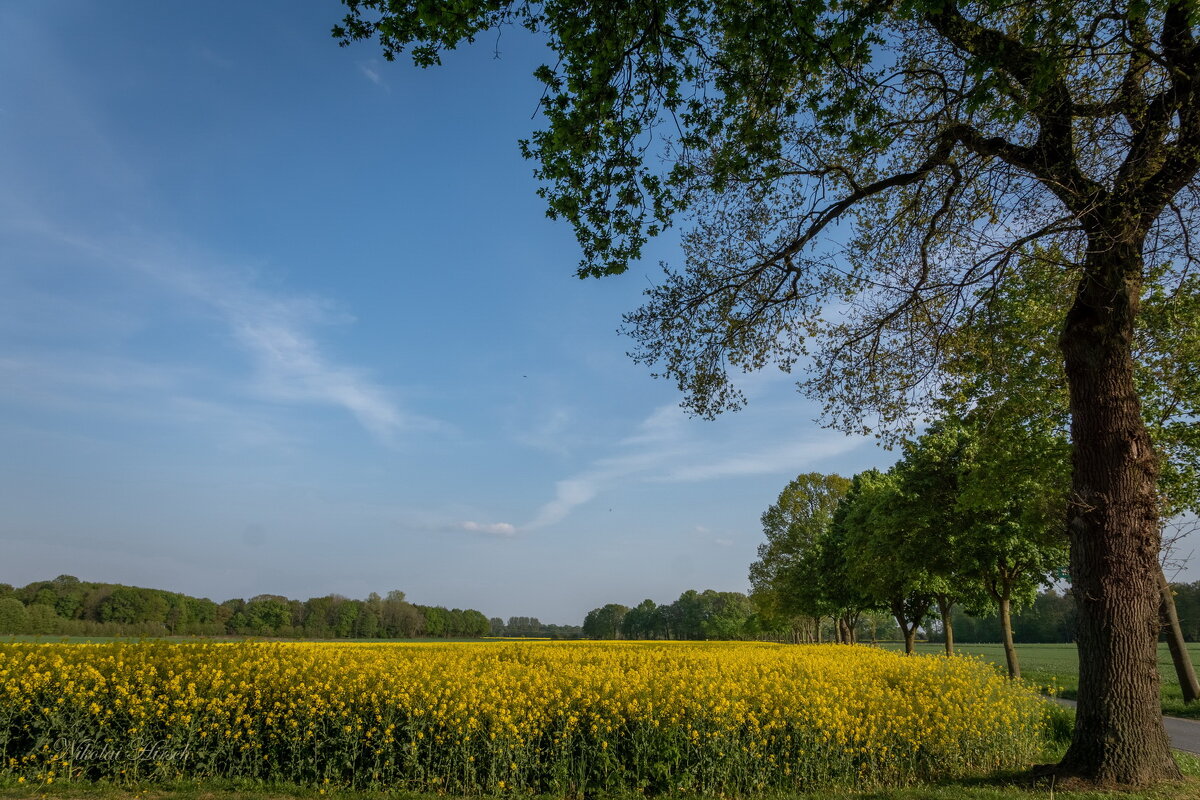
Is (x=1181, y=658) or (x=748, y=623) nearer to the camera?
(x=1181, y=658)

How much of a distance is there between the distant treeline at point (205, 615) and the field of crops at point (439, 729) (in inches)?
143

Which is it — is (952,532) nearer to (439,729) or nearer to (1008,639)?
(1008,639)

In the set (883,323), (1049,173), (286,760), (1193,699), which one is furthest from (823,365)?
(1193,699)

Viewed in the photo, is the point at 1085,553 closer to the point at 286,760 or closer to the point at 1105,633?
the point at 1105,633

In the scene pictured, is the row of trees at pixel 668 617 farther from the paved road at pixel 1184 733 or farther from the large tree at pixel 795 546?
the paved road at pixel 1184 733

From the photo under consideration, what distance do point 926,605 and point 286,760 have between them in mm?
29164

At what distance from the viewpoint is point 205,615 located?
43.8 metres

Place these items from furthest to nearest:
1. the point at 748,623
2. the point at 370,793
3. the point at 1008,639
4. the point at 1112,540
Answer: the point at 748,623
the point at 1008,639
the point at 1112,540
the point at 370,793

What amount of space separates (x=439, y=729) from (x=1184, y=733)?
56.6 feet

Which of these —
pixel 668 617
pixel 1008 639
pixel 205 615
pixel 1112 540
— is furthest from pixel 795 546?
pixel 668 617

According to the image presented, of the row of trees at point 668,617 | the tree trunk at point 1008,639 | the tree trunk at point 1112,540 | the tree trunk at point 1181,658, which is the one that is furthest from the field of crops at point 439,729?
the row of trees at point 668,617

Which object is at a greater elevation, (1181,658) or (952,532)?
(952,532)

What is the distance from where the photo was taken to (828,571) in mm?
34688

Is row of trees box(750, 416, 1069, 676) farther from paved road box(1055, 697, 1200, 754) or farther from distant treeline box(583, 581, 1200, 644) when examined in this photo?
distant treeline box(583, 581, 1200, 644)
